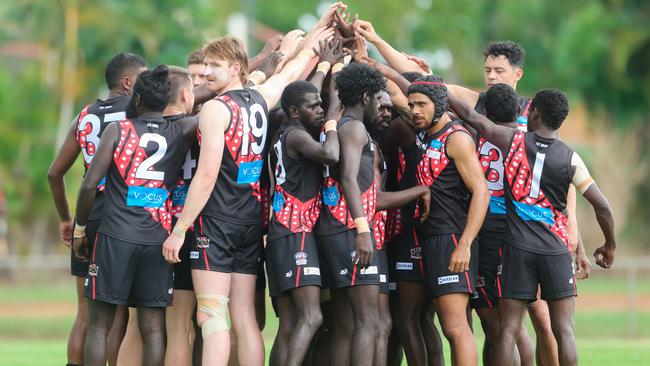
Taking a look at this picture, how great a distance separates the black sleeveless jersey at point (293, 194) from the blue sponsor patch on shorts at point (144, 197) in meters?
1.01

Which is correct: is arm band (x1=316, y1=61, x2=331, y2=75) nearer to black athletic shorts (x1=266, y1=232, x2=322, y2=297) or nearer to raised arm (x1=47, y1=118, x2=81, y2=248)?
black athletic shorts (x1=266, y1=232, x2=322, y2=297)

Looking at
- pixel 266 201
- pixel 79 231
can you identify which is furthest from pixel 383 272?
pixel 79 231

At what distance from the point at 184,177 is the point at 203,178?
769 millimetres

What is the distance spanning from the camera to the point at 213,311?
30.2ft

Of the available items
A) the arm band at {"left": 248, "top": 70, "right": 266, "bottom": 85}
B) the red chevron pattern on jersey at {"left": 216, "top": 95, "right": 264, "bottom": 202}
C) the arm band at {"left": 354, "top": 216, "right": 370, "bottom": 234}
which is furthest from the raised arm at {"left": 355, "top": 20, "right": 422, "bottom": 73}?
the arm band at {"left": 354, "top": 216, "right": 370, "bottom": 234}

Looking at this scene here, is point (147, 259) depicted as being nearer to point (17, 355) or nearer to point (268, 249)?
point (268, 249)

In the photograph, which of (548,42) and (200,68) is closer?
(200,68)

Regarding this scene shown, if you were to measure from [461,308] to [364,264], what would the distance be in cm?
106

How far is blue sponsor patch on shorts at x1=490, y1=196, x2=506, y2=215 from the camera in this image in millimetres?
10109

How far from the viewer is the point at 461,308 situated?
9.51 meters

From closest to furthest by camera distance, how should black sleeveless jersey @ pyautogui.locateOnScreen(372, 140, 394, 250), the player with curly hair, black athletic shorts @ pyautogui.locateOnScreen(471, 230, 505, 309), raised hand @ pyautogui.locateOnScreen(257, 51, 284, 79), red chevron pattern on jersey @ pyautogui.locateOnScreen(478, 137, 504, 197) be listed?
the player with curly hair, black sleeveless jersey @ pyautogui.locateOnScreen(372, 140, 394, 250), black athletic shorts @ pyautogui.locateOnScreen(471, 230, 505, 309), red chevron pattern on jersey @ pyautogui.locateOnScreen(478, 137, 504, 197), raised hand @ pyautogui.locateOnScreen(257, 51, 284, 79)

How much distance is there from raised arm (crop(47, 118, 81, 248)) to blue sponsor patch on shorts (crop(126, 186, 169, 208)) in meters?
1.38

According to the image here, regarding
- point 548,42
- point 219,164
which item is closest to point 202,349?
point 219,164

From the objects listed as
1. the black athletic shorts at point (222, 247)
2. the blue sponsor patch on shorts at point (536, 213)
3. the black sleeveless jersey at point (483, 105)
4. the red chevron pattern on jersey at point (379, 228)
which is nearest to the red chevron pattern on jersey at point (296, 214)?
the black athletic shorts at point (222, 247)
